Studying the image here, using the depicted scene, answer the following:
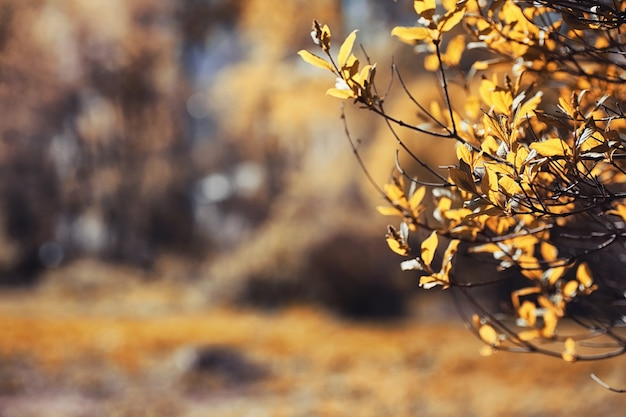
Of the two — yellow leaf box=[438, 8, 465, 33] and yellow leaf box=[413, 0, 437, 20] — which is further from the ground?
yellow leaf box=[413, 0, 437, 20]

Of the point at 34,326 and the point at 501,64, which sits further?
the point at 34,326

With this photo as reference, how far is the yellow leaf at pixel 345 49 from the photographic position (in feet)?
3.39

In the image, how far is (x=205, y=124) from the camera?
57.1ft

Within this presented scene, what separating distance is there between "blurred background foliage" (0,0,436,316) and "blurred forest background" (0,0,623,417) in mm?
42

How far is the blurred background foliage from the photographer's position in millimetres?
9430

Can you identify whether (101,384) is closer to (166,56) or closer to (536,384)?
(536,384)

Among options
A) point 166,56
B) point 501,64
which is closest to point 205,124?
point 166,56

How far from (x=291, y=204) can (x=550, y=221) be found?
31.4 feet

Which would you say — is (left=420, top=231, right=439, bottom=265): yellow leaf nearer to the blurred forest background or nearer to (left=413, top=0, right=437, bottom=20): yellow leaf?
(left=413, top=0, right=437, bottom=20): yellow leaf

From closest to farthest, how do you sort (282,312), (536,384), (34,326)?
(536,384)
(34,326)
(282,312)

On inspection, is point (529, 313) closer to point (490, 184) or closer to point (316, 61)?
point (490, 184)

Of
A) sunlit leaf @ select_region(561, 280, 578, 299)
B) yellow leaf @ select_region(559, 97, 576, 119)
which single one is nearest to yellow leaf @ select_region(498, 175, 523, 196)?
yellow leaf @ select_region(559, 97, 576, 119)

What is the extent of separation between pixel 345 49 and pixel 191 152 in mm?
16259

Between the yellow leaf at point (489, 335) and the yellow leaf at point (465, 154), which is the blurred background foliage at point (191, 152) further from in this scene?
the yellow leaf at point (465, 154)
